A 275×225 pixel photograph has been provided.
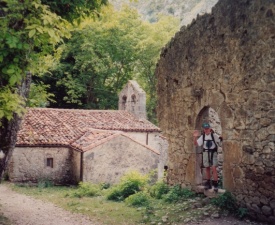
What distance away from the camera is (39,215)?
972 centimetres

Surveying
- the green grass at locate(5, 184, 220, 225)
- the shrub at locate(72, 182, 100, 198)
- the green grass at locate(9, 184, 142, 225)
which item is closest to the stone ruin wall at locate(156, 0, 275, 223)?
the green grass at locate(5, 184, 220, 225)

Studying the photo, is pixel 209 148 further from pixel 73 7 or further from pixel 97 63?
pixel 97 63

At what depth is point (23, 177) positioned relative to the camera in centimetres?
1630

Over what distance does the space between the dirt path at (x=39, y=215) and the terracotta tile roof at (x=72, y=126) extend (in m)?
4.13

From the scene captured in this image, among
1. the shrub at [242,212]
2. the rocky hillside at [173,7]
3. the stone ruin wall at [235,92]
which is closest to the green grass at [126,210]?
the shrub at [242,212]

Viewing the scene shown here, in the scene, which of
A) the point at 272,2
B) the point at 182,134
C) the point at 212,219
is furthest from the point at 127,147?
the point at 272,2

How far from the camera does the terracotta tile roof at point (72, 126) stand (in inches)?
647

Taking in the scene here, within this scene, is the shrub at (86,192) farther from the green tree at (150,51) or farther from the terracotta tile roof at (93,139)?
the green tree at (150,51)

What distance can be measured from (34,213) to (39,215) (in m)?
0.31

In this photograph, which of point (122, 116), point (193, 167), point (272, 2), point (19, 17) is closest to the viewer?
point (19, 17)

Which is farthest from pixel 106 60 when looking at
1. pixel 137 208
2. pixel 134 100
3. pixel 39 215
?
pixel 137 208

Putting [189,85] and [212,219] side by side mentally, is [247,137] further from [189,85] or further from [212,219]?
[189,85]

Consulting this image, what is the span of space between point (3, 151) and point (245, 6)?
522 cm

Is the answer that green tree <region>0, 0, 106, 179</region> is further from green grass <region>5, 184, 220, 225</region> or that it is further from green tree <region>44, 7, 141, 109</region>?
green tree <region>44, 7, 141, 109</region>
